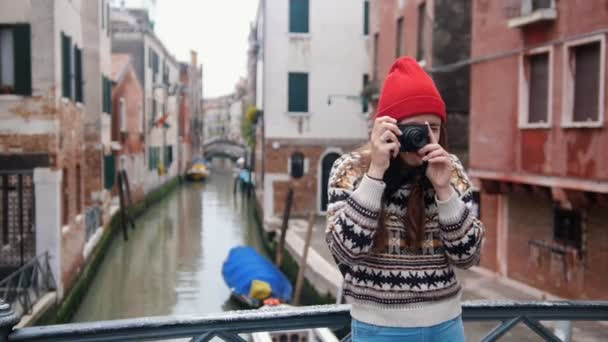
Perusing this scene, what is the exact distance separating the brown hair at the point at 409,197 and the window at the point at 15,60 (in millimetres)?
8854

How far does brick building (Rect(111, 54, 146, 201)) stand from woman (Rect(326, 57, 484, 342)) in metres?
20.7

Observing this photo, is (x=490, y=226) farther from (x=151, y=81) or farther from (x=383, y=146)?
(x=151, y=81)

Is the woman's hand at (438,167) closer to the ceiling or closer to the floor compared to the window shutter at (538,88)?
closer to the floor

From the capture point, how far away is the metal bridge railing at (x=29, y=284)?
28.3ft

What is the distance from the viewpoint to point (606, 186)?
279 inches

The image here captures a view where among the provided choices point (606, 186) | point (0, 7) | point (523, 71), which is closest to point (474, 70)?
point (523, 71)

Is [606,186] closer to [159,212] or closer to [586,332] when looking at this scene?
[586,332]

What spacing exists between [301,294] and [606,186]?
25.1ft

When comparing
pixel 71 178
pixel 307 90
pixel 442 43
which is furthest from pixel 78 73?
pixel 307 90

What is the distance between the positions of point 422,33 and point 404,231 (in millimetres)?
10833

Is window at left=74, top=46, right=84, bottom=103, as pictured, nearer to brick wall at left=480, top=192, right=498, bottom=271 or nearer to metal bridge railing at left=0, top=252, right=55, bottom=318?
metal bridge railing at left=0, top=252, right=55, bottom=318

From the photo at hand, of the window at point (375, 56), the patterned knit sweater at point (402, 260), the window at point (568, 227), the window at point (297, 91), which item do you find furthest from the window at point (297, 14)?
the patterned knit sweater at point (402, 260)

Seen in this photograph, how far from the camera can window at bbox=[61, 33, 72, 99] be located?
34.8ft

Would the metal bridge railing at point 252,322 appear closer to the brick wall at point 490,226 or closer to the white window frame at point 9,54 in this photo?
the brick wall at point 490,226
